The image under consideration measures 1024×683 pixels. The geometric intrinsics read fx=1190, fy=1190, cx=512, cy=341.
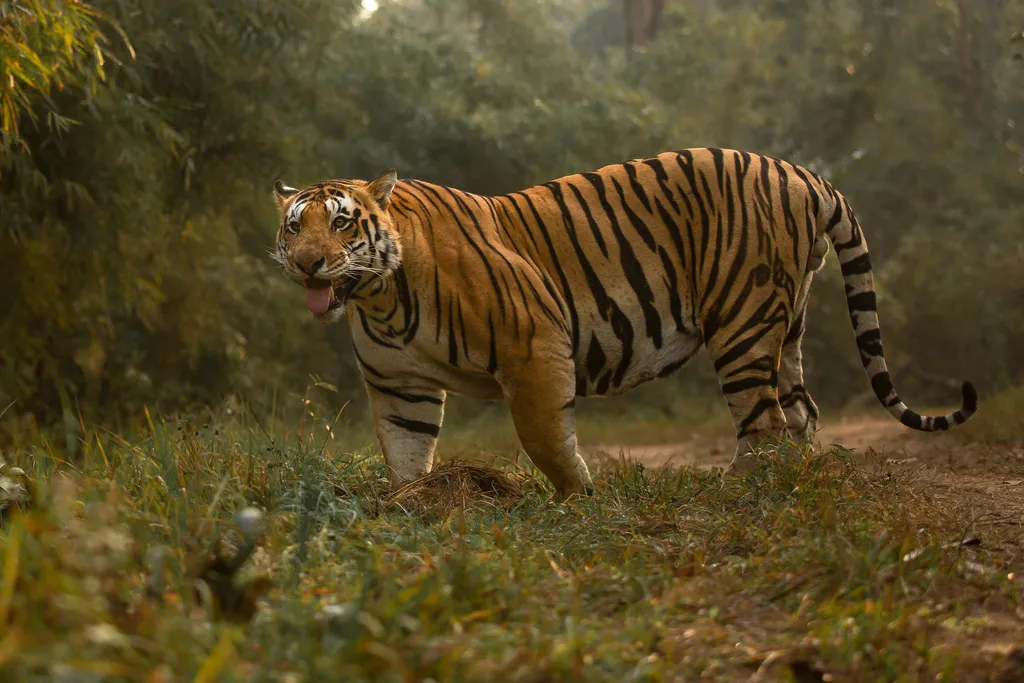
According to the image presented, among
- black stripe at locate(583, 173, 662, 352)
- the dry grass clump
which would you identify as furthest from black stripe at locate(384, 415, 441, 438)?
black stripe at locate(583, 173, 662, 352)

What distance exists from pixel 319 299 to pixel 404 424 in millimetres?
870

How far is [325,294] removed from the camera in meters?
4.95

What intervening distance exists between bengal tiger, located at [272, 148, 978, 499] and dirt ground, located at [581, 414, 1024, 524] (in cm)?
40

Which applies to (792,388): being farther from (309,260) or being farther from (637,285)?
(309,260)

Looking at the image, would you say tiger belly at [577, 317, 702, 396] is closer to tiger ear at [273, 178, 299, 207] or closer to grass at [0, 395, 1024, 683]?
grass at [0, 395, 1024, 683]

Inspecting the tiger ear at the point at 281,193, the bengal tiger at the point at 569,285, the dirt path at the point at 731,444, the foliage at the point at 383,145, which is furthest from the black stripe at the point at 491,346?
the dirt path at the point at 731,444

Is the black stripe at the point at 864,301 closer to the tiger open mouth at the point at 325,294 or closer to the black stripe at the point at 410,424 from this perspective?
the black stripe at the point at 410,424

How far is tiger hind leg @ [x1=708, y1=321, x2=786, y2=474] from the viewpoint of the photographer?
5574mm

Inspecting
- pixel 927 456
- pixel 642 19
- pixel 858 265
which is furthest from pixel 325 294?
pixel 642 19

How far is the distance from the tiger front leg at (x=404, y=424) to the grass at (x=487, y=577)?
0.93 feet

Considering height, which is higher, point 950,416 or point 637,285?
point 637,285

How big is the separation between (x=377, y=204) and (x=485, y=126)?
9.46 meters

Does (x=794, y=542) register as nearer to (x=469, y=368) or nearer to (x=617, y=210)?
(x=469, y=368)

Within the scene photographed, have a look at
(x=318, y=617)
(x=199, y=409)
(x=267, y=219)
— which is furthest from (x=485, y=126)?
(x=318, y=617)
